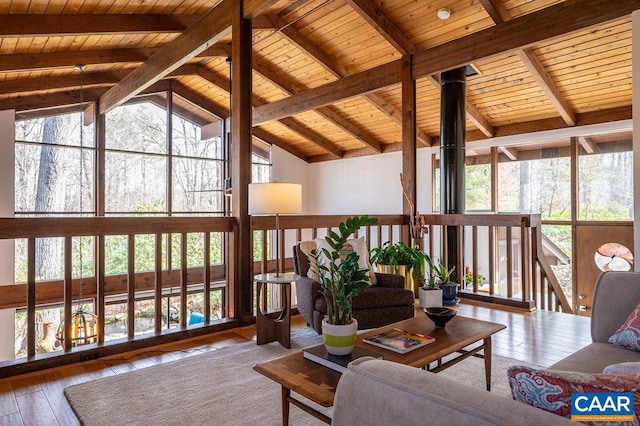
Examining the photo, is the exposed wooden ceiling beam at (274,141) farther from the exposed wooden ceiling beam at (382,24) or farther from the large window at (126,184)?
the exposed wooden ceiling beam at (382,24)

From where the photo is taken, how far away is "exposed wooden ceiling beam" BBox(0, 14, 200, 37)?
3.88m

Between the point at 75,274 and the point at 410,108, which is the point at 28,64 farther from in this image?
the point at 410,108

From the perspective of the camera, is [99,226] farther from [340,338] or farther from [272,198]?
[340,338]

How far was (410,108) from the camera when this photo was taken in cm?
496

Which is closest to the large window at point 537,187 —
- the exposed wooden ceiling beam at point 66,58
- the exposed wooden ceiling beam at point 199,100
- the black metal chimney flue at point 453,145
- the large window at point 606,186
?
the large window at point 606,186

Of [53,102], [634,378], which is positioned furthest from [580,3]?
[53,102]

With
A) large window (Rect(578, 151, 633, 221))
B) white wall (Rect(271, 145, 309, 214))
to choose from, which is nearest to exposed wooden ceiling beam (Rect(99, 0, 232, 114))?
white wall (Rect(271, 145, 309, 214))

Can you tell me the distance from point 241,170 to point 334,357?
7.64ft

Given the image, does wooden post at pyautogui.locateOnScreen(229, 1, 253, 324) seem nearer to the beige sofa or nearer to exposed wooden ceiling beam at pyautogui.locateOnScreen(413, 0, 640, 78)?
exposed wooden ceiling beam at pyautogui.locateOnScreen(413, 0, 640, 78)

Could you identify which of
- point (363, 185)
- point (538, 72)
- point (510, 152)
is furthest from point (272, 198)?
point (363, 185)

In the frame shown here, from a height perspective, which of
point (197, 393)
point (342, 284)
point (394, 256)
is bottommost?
point (197, 393)

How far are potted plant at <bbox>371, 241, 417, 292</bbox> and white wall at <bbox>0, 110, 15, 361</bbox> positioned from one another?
5.87 metres

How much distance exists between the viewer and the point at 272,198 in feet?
10.1

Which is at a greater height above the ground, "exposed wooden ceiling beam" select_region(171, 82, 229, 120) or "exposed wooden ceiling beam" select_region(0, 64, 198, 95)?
"exposed wooden ceiling beam" select_region(171, 82, 229, 120)
